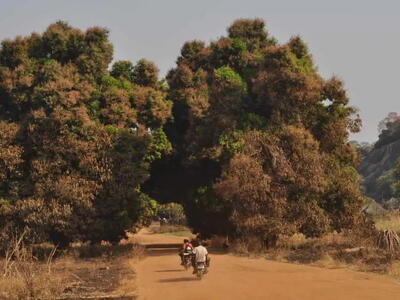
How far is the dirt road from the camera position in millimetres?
15023

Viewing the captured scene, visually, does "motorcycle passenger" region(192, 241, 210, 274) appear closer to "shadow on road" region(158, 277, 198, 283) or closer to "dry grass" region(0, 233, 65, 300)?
"shadow on road" region(158, 277, 198, 283)

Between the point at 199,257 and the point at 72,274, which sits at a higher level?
the point at 199,257

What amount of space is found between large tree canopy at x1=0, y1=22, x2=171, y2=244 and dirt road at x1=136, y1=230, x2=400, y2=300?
20.5 ft

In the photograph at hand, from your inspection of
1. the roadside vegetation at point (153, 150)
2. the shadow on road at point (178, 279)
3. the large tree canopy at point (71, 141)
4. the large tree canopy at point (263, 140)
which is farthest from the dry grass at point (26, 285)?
the large tree canopy at point (263, 140)

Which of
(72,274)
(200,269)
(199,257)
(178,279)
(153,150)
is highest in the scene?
(153,150)

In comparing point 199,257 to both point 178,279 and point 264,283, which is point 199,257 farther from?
point 264,283

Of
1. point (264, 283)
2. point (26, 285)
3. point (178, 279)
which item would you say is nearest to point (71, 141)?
point (178, 279)

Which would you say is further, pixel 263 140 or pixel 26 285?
pixel 263 140

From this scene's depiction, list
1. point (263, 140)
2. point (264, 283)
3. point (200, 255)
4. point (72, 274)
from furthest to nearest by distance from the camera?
point (263, 140) < point (72, 274) < point (200, 255) < point (264, 283)

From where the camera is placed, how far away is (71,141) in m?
28.9

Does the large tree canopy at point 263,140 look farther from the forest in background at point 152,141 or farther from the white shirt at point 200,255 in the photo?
the white shirt at point 200,255

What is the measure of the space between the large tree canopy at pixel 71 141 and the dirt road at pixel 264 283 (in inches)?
246

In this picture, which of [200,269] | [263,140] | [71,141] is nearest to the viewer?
[200,269]

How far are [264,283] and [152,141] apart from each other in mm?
15357
